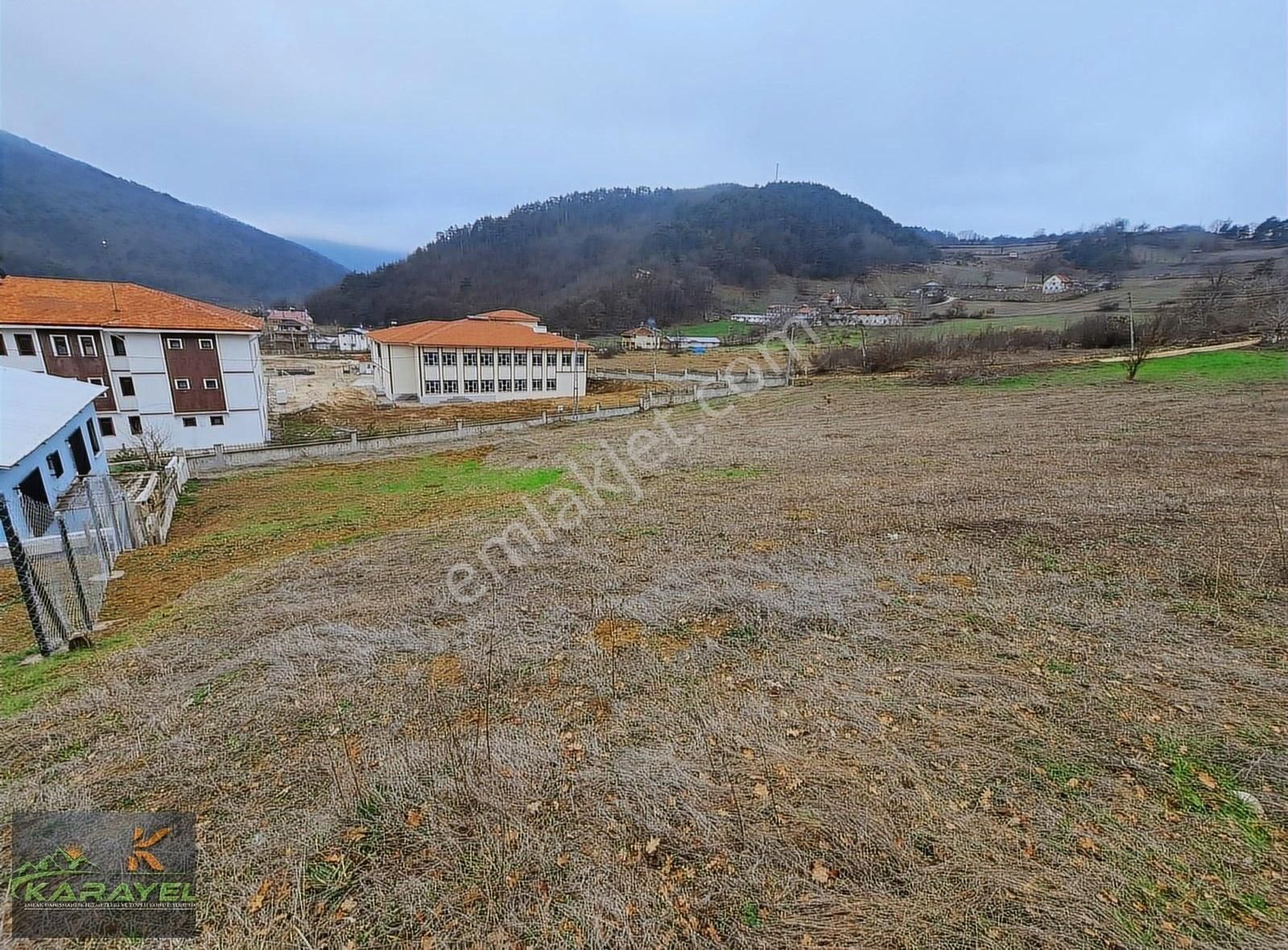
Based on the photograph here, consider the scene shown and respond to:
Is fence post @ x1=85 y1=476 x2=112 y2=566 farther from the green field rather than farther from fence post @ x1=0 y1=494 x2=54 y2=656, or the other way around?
the green field

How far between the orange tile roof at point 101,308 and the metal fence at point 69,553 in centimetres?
1164

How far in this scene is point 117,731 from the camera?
4082 millimetres

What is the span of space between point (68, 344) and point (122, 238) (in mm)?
161328

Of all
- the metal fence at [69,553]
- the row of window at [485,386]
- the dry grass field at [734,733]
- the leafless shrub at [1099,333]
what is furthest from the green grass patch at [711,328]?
the metal fence at [69,553]

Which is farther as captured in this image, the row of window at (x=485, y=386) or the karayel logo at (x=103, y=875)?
the row of window at (x=485, y=386)

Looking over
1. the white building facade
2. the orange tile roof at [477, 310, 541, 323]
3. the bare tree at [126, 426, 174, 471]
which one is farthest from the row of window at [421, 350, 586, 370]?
the white building facade

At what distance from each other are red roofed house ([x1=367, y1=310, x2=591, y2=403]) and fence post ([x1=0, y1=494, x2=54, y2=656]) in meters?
29.8

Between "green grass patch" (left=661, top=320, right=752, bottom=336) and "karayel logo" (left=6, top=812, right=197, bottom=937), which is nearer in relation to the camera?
"karayel logo" (left=6, top=812, right=197, bottom=937)

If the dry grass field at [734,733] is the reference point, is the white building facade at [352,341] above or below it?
below

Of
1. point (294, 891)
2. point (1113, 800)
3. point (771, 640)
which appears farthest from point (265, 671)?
point (1113, 800)

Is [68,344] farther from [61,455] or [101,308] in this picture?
[61,455]

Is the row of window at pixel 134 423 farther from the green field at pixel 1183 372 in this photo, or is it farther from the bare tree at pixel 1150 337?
the bare tree at pixel 1150 337

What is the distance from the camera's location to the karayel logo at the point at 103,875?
2732 mm

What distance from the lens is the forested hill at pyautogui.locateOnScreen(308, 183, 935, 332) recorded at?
88.9 meters
